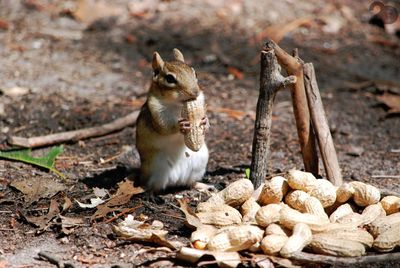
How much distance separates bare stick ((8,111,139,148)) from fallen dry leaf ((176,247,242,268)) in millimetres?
A: 2347

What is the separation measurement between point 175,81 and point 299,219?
1.14 metres

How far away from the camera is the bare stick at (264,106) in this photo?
4125 mm

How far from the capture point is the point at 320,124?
14.3 ft

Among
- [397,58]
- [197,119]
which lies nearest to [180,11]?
[397,58]

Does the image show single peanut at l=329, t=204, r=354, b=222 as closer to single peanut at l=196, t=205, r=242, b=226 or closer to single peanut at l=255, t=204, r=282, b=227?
single peanut at l=255, t=204, r=282, b=227

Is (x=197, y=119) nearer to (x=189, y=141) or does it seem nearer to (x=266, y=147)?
(x=189, y=141)

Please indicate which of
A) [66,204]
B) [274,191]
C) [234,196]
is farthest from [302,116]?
[66,204]

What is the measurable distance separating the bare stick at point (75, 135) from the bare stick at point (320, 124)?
2044mm

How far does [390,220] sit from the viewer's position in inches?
148

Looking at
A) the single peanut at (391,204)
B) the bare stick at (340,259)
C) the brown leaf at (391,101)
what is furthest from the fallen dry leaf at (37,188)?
the brown leaf at (391,101)

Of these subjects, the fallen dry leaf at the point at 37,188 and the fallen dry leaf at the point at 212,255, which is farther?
the fallen dry leaf at the point at 37,188

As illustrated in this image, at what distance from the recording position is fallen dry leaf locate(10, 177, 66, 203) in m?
4.41

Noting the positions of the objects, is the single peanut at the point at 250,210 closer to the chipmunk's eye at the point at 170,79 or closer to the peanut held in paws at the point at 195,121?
the peanut held in paws at the point at 195,121

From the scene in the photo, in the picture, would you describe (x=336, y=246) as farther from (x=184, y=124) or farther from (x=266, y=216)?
(x=184, y=124)
